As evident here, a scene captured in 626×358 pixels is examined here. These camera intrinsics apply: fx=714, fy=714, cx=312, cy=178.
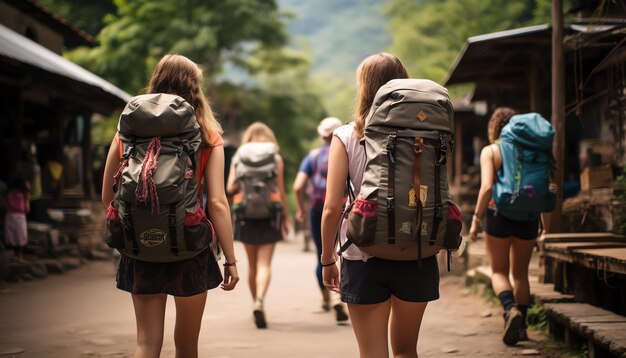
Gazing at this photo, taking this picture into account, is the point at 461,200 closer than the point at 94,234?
No

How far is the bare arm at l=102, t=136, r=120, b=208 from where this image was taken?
12.3 ft

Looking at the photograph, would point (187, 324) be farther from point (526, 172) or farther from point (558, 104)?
point (558, 104)

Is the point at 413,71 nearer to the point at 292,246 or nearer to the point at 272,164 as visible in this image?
the point at 292,246

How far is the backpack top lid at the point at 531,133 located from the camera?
613cm

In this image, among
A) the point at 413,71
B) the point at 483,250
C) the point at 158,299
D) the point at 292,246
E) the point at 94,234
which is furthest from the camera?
the point at 413,71

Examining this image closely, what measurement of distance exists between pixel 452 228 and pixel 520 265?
3106 mm

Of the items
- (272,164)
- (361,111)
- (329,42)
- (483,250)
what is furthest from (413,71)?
(329,42)

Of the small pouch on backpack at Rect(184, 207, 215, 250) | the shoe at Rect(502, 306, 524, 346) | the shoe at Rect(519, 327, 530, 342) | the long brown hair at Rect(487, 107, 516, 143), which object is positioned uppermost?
the long brown hair at Rect(487, 107, 516, 143)

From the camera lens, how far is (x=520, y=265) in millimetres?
6297

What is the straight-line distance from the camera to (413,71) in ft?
114

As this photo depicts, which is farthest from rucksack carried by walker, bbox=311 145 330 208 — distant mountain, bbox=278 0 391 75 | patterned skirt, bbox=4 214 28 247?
distant mountain, bbox=278 0 391 75

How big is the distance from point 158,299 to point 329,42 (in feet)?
561

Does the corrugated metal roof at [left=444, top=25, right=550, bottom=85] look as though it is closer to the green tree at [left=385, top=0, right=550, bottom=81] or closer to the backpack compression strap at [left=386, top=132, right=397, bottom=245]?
the backpack compression strap at [left=386, top=132, right=397, bottom=245]

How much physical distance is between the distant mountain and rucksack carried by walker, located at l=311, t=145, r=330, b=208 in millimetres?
131405
